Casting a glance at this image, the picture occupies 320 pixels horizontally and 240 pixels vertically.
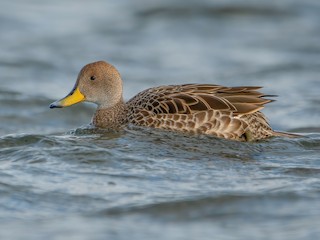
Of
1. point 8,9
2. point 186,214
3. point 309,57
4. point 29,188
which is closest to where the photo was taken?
point 186,214

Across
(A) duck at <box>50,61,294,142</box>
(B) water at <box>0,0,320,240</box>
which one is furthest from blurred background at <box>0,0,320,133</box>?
(A) duck at <box>50,61,294,142</box>

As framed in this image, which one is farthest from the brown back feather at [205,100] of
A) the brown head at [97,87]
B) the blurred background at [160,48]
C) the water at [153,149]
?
the blurred background at [160,48]

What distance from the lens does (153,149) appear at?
10.1 meters

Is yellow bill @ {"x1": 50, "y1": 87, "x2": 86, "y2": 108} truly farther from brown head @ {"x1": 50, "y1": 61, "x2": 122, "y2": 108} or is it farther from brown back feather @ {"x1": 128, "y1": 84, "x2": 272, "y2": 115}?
brown back feather @ {"x1": 128, "y1": 84, "x2": 272, "y2": 115}

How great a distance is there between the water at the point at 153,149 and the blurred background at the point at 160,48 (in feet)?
0.13

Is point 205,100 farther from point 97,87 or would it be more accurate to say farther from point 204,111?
point 97,87

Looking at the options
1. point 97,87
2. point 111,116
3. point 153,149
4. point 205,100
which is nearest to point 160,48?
point 97,87

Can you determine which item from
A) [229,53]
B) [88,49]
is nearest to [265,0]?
[229,53]

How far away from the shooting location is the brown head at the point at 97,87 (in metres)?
11.4

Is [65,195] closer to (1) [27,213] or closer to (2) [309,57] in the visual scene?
(1) [27,213]

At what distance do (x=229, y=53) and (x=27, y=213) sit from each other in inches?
409

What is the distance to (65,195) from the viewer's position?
852 centimetres

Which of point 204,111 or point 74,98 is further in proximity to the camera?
point 74,98

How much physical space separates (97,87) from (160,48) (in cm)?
688
